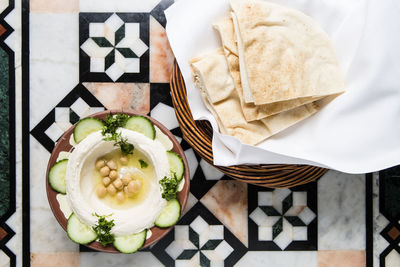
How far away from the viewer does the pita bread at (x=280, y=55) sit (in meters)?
1.18

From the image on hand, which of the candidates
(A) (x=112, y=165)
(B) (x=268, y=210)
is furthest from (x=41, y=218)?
(B) (x=268, y=210)

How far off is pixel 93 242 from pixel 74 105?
1.64 feet

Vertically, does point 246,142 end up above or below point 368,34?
below

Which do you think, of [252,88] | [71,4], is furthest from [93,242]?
[71,4]

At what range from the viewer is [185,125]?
1.32 metres

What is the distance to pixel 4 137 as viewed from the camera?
1508 mm

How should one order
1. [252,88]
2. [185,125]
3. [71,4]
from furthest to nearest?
[71,4] < [185,125] < [252,88]

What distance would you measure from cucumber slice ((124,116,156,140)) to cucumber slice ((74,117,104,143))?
A: 10cm

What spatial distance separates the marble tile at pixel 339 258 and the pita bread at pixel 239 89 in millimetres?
647

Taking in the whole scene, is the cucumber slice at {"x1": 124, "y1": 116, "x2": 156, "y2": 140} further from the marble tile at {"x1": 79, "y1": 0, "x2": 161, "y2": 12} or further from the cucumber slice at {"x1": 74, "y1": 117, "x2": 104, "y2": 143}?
the marble tile at {"x1": 79, "y1": 0, "x2": 161, "y2": 12}

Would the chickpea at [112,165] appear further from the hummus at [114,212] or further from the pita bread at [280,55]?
the pita bread at [280,55]

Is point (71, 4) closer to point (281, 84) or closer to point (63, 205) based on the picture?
point (63, 205)

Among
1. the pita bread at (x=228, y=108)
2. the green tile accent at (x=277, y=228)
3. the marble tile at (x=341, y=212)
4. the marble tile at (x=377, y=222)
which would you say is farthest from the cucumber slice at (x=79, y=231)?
the marble tile at (x=377, y=222)

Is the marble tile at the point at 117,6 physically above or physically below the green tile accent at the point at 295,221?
above
